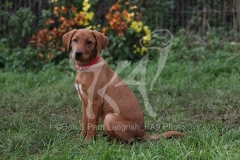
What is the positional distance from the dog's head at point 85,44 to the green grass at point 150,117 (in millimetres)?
873

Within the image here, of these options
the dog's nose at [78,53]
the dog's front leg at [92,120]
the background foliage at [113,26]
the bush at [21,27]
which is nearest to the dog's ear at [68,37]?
the dog's nose at [78,53]

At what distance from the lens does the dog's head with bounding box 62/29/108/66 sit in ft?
14.6

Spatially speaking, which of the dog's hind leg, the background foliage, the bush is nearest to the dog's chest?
the dog's hind leg

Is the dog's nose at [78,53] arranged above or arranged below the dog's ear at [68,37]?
below

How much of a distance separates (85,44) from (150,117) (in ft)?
4.92

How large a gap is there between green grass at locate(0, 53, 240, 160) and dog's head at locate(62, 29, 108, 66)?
873 mm

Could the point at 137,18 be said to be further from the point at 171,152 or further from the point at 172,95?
the point at 171,152

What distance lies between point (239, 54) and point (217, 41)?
1054 millimetres

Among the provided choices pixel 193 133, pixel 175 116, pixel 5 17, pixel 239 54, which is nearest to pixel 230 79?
pixel 239 54

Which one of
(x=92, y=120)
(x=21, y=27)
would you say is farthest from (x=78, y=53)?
(x=21, y=27)

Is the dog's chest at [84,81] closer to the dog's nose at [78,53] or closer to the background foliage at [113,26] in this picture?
the dog's nose at [78,53]
